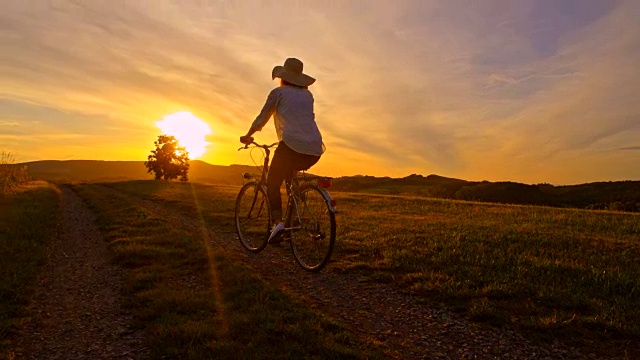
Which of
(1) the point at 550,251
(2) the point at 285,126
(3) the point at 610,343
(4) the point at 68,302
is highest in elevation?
(2) the point at 285,126

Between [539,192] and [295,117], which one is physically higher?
[295,117]

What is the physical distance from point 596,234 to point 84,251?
1499 cm

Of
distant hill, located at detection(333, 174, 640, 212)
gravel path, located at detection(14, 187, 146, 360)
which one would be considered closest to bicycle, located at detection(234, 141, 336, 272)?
gravel path, located at detection(14, 187, 146, 360)

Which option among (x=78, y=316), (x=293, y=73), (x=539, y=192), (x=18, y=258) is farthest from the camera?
(x=539, y=192)

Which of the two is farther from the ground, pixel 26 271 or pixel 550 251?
pixel 550 251

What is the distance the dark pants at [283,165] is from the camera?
8117 mm

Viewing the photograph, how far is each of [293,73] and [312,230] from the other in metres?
3.32

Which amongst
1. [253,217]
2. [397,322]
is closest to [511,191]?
[253,217]

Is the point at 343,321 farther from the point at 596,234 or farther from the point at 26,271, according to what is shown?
the point at 596,234

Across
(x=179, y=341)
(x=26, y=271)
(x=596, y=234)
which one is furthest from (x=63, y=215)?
(x=596, y=234)

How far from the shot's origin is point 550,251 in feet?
30.5

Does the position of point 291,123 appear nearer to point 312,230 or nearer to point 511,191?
point 312,230

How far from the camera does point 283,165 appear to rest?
8297 millimetres

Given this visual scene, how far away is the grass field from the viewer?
4902mm
